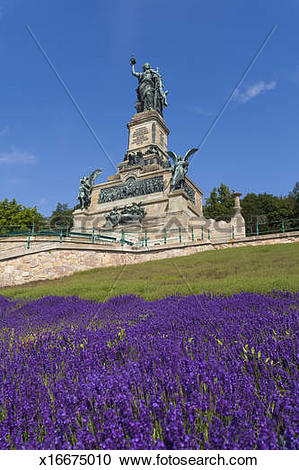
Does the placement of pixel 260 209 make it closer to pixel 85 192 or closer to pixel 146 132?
pixel 146 132

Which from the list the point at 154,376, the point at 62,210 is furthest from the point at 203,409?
the point at 62,210

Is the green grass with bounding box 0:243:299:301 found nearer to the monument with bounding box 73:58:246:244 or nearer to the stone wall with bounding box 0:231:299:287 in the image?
the stone wall with bounding box 0:231:299:287

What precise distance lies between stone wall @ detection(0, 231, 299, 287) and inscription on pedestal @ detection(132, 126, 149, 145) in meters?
21.9

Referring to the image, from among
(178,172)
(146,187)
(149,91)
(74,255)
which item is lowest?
(74,255)

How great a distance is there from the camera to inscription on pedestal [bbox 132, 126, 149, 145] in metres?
39.2

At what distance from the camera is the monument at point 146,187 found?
98.8 feet

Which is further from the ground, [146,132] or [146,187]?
→ [146,132]

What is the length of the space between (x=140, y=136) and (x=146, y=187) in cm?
1012

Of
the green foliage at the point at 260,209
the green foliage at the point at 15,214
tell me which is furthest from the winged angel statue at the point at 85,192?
the green foliage at the point at 260,209

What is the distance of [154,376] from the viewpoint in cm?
232

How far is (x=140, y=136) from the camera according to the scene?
3962 centimetres

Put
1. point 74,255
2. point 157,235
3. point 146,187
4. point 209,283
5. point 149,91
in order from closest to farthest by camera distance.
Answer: point 209,283 < point 74,255 < point 157,235 < point 146,187 < point 149,91

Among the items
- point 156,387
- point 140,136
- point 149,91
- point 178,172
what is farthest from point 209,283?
point 149,91
